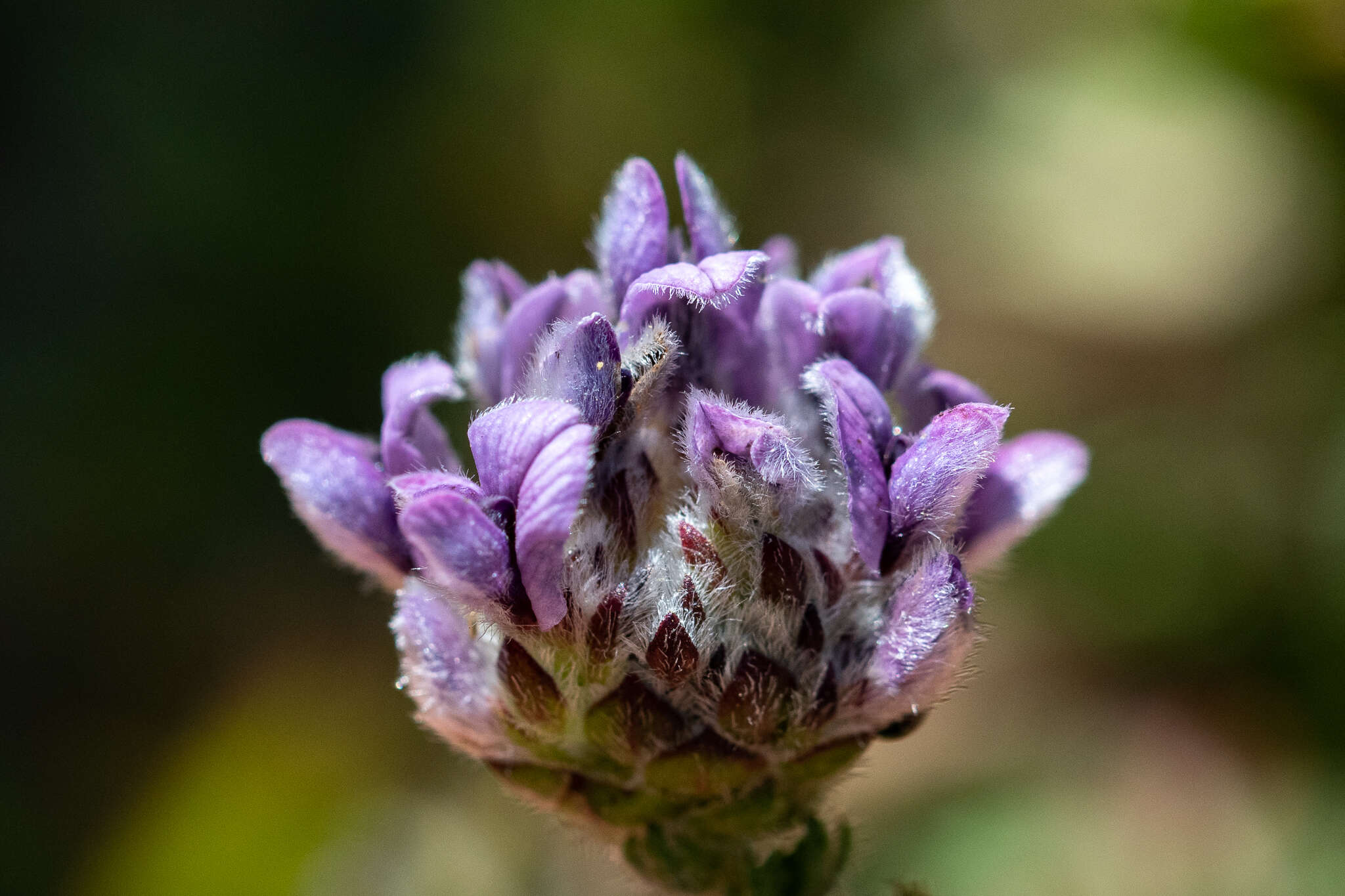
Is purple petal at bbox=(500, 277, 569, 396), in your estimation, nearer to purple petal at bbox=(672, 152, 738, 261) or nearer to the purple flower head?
the purple flower head

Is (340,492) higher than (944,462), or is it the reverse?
(944,462)

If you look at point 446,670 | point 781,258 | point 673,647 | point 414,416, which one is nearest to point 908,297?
point 781,258

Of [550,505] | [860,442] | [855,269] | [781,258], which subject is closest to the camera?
[550,505]

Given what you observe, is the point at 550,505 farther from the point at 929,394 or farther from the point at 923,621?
the point at 929,394

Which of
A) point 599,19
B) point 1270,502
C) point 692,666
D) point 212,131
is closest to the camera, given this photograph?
point 692,666

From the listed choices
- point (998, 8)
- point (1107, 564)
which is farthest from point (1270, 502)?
point (998, 8)

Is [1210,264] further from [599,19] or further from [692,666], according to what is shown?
[692,666]

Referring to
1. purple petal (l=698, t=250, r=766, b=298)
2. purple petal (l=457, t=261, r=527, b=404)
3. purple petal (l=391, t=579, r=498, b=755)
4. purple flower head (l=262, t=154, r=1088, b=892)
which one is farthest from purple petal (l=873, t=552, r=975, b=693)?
purple petal (l=457, t=261, r=527, b=404)
